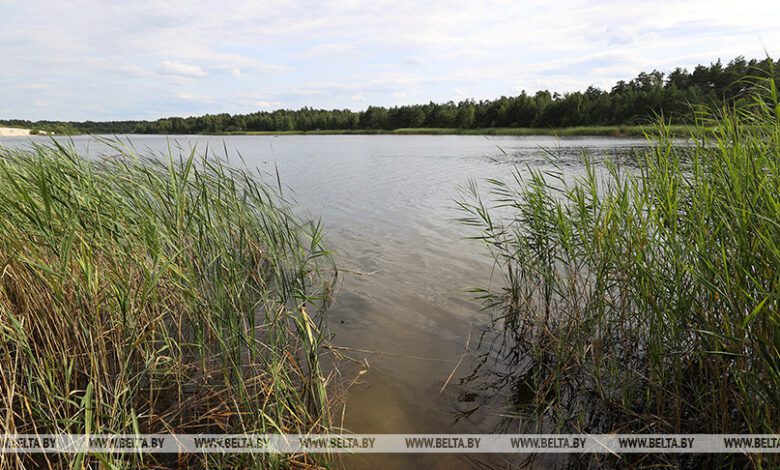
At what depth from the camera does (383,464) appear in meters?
3.19

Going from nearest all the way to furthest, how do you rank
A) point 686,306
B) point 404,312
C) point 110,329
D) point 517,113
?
point 686,306 < point 110,329 < point 404,312 < point 517,113

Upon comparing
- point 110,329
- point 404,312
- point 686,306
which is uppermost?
point 686,306

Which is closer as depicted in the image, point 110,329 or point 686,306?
point 686,306

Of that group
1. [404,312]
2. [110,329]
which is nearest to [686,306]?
[404,312]

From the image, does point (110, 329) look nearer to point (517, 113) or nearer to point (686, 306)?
point (686, 306)

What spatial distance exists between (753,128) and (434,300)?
417 centimetres

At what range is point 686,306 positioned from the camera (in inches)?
107

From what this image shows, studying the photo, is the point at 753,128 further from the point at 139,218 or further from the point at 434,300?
the point at 139,218

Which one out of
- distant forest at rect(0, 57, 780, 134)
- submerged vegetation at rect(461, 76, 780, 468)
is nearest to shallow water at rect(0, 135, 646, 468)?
submerged vegetation at rect(461, 76, 780, 468)

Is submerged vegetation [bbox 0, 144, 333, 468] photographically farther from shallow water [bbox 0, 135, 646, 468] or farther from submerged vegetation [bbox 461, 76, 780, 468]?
submerged vegetation [bbox 461, 76, 780, 468]

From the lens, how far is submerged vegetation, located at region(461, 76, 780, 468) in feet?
7.63

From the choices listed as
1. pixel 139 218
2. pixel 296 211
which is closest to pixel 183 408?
pixel 139 218

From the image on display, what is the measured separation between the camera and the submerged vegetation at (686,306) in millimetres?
2326

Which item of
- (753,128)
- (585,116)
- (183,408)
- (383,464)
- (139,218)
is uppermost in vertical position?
(585,116)
